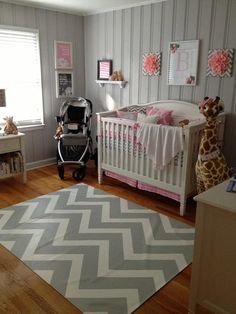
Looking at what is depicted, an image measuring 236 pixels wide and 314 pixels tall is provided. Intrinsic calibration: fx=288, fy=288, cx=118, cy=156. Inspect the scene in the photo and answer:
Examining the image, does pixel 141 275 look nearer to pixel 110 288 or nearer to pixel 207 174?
pixel 110 288

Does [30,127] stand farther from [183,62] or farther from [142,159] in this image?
[183,62]

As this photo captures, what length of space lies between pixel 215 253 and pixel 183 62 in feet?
8.23

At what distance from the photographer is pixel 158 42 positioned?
11.9 feet

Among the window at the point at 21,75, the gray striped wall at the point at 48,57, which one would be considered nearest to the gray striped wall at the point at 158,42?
the gray striped wall at the point at 48,57

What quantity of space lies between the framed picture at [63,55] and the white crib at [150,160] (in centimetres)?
127

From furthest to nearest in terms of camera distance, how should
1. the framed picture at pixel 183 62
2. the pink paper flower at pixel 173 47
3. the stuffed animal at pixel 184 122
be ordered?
the pink paper flower at pixel 173 47 < the framed picture at pixel 183 62 < the stuffed animal at pixel 184 122

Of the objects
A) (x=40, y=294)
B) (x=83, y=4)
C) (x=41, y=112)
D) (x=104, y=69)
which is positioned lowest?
(x=40, y=294)

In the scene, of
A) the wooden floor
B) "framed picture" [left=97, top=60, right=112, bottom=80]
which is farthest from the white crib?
"framed picture" [left=97, top=60, right=112, bottom=80]

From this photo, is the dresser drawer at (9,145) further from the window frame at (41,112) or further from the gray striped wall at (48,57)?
the gray striped wall at (48,57)

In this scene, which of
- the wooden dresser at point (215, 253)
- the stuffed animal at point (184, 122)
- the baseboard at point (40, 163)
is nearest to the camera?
the wooden dresser at point (215, 253)

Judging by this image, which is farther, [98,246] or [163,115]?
[163,115]

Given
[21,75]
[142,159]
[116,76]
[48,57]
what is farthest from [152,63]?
[21,75]

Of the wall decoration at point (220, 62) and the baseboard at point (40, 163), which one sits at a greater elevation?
the wall decoration at point (220, 62)

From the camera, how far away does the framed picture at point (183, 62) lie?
131 inches
